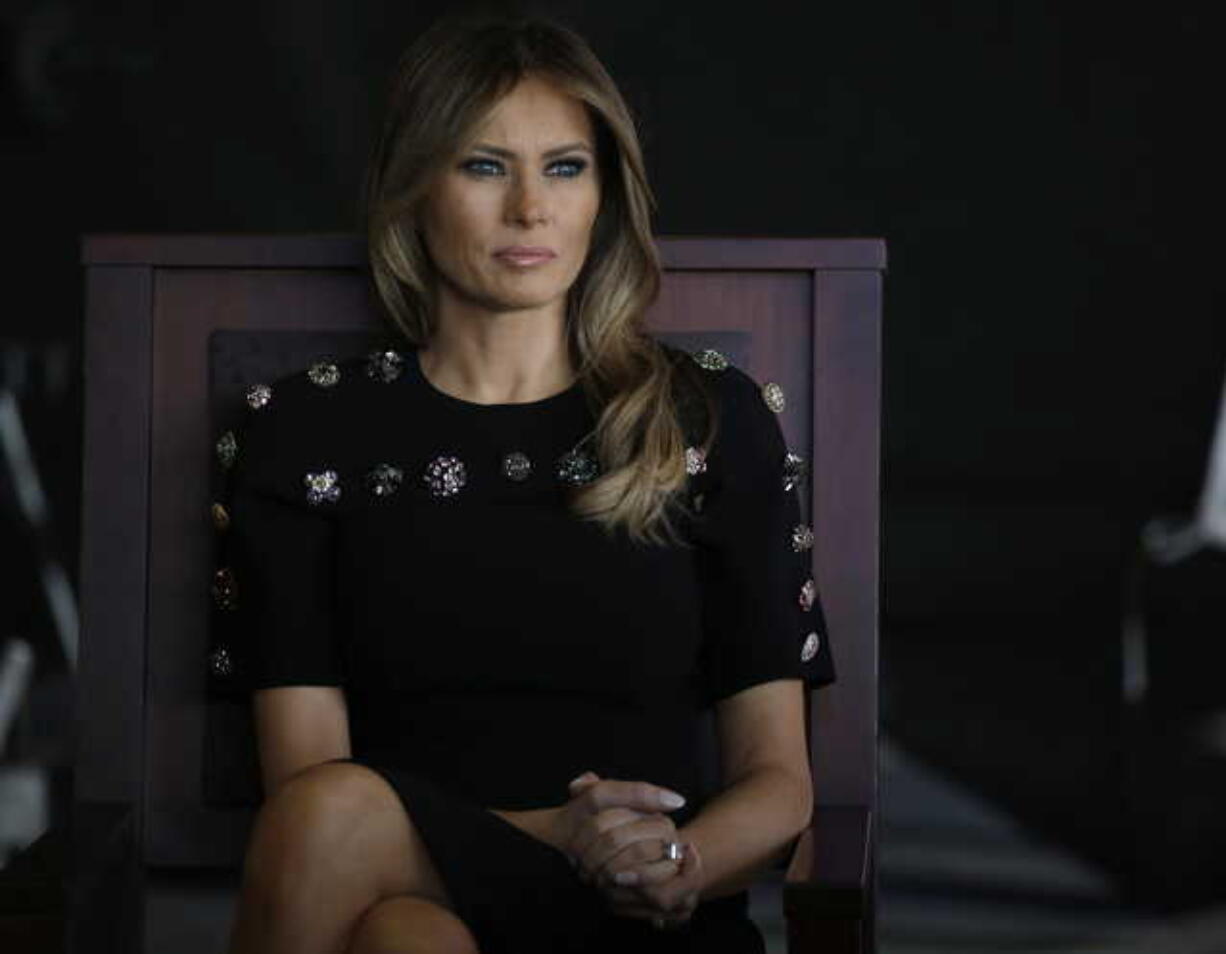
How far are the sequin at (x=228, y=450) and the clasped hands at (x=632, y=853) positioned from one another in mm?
486

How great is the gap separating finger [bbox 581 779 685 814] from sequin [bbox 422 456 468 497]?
1.09ft

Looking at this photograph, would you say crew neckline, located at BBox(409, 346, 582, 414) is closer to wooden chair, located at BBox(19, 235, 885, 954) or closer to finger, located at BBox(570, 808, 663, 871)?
wooden chair, located at BBox(19, 235, 885, 954)

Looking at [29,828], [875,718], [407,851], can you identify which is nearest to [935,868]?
[29,828]

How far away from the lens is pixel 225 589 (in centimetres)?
220

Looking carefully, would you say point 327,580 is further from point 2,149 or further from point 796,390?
point 2,149

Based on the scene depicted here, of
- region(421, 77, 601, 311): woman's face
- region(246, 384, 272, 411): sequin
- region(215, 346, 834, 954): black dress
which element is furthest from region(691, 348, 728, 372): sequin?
region(246, 384, 272, 411): sequin

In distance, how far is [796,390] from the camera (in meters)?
2.23

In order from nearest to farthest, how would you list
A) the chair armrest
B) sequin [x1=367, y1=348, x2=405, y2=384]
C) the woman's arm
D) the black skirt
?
the chair armrest < the black skirt < the woman's arm < sequin [x1=367, y1=348, x2=405, y2=384]

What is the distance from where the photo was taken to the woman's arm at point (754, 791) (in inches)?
76.8

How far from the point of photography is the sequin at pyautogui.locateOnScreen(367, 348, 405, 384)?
218 centimetres

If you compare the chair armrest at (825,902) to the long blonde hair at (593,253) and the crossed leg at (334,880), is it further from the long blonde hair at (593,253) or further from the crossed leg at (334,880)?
the long blonde hair at (593,253)

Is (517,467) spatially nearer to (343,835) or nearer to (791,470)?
(791,470)

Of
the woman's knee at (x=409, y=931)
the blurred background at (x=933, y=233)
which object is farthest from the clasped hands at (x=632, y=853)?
→ the blurred background at (x=933, y=233)

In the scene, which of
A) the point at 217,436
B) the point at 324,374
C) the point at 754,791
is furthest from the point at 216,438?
the point at 754,791
